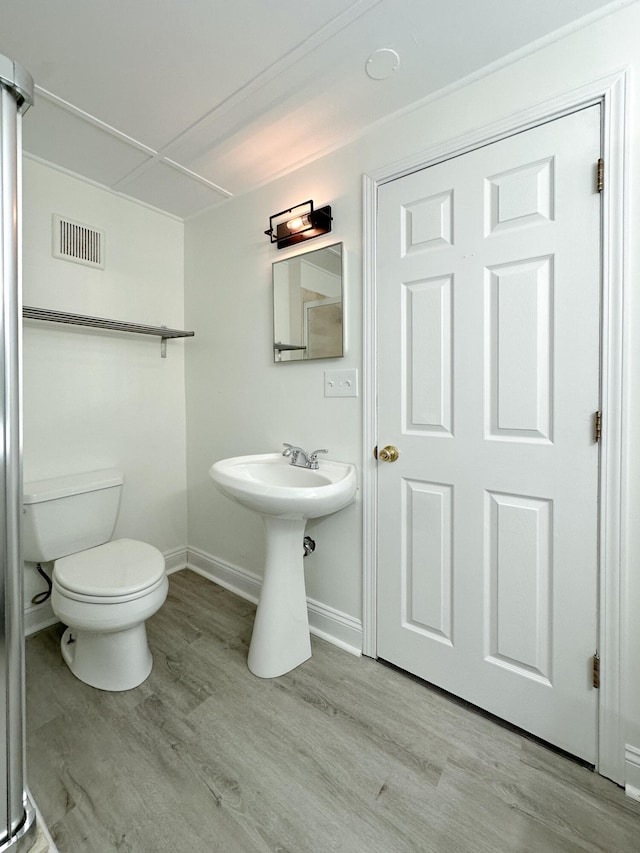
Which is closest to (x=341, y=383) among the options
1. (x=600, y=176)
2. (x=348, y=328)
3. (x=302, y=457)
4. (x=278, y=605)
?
(x=348, y=328)

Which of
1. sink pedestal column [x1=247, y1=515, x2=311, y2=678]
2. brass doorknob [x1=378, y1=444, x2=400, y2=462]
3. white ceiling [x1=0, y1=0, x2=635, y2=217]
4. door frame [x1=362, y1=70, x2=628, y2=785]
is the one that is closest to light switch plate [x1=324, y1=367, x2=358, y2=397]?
brass doorknob [x1=378, y1=444, x2=400, y2=462]

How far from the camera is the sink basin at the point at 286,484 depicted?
1.39 meters

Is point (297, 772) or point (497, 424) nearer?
point (297, 772)

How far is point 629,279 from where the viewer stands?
3.67 feet

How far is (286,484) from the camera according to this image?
181 cm

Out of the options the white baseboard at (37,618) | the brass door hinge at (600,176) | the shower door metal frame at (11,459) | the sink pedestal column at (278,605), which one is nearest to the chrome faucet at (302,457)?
the sink pedestal column at (278,605)

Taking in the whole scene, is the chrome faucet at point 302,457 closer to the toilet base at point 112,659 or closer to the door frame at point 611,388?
the toilet base at point 112,659

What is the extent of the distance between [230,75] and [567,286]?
4.44ft

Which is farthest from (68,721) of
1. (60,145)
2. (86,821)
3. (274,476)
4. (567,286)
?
(60,145)

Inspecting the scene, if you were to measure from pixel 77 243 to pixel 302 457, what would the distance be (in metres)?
1.59

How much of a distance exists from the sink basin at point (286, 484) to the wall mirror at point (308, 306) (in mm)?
519

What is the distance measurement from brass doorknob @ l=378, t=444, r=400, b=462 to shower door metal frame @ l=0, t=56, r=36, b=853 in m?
1.19

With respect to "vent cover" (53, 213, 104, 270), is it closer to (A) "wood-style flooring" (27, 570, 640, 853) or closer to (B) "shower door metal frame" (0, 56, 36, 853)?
(B) "shower door metal frame" (0, 56, 36, 853)

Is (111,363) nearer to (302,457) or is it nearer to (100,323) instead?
(100,323)
